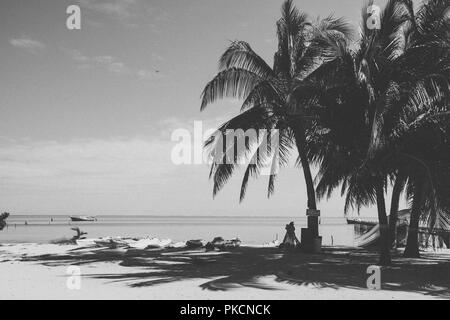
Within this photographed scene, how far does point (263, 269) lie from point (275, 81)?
24.3 ft

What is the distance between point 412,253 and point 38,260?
1352 centimetres

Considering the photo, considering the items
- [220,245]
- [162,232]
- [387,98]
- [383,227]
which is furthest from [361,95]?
[162,232]

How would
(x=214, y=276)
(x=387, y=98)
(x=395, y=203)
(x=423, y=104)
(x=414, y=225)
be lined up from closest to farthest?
(x=214, y=276)
(x=387, y=98)
(x=423, y=104)
(x=395, y=203)
(x=414, y=225)

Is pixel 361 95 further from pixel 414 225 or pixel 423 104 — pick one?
pixel 414 225

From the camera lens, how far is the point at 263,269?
13.1 meters

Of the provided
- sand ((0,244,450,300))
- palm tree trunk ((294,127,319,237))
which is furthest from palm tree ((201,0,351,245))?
sand ((0,244,450,300))

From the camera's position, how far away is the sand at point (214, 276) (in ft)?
30.8

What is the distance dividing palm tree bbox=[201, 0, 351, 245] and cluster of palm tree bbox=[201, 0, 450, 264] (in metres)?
0.04

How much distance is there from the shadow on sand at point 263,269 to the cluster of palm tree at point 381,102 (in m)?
1.41

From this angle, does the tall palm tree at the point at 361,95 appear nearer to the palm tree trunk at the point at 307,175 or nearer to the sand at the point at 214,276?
the sand at the point at 214,276

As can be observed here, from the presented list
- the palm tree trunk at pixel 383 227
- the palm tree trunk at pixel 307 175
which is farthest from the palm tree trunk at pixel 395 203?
the palm tree trunk at pixel 307 175

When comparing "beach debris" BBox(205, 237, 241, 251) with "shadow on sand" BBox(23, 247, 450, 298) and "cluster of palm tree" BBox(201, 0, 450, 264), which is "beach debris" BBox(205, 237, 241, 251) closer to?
"shadow on sand" BBox(23, 247, 450, 298)

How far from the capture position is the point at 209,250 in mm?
18562

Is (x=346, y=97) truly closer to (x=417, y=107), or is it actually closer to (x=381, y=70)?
(x=381, y=70)
